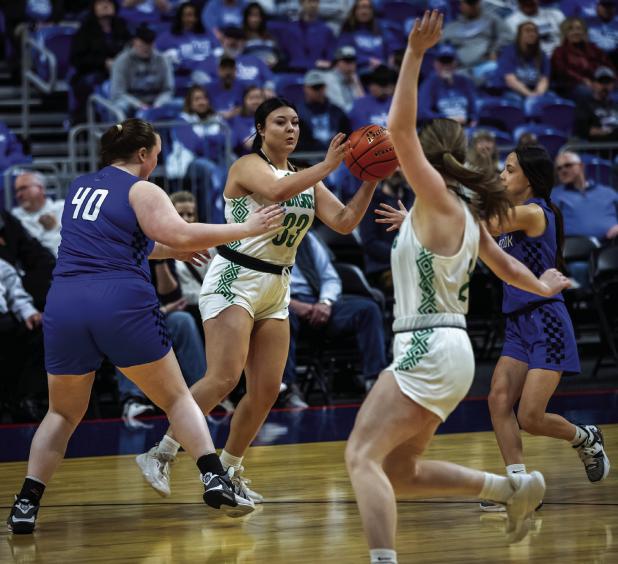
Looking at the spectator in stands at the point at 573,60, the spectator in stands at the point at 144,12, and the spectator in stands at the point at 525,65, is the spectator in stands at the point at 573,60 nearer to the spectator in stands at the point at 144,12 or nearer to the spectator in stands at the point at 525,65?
the spectator in stands at the point at 525,65

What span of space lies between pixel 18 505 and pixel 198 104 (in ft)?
21.2

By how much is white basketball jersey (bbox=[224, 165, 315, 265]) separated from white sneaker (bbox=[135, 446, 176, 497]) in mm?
1031

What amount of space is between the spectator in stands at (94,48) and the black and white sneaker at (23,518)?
25.9 feet

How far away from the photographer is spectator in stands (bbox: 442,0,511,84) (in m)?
14.5

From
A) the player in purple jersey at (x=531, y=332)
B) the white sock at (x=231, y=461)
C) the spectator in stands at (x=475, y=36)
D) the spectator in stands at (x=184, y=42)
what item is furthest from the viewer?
the spectator in stands at (x=475, y=36)

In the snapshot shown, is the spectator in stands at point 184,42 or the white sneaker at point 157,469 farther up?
the spectator in stands at point 184,42

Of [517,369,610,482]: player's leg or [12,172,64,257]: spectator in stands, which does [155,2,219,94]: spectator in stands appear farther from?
[517,369,610,482]: player's leg

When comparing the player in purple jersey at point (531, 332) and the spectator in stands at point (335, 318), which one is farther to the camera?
the spectator in stands at point (335, 318)

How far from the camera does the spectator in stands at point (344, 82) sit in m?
12.7

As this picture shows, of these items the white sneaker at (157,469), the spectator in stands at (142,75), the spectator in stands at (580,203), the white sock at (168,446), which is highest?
the spectator in stands at (142,75)

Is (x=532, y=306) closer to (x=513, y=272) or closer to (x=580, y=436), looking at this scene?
(x=580, y=436)

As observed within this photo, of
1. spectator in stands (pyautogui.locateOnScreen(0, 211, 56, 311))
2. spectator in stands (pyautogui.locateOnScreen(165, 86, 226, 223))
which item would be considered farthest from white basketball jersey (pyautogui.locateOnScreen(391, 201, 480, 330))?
spectator in stands (pyautogui.locateOnScreen(165, 86, 226, 223))

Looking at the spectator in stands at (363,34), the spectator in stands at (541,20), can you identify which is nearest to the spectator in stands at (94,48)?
the spectator in stands at (363,34)

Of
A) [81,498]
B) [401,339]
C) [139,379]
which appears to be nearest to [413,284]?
[401,339]
